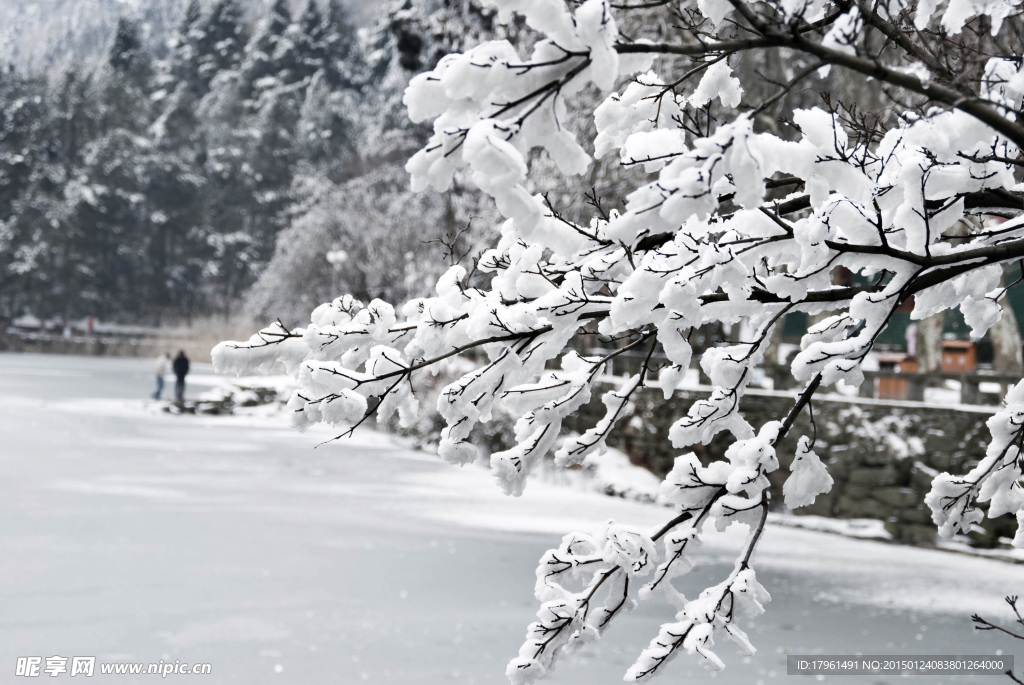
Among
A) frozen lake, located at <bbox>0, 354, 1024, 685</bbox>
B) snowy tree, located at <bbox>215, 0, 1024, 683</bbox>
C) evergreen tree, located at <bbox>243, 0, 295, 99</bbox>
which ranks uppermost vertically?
evergreen tree, located at <bbox>243, 0, 295, 99</bbox>

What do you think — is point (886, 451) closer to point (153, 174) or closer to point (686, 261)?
point (686, 261)

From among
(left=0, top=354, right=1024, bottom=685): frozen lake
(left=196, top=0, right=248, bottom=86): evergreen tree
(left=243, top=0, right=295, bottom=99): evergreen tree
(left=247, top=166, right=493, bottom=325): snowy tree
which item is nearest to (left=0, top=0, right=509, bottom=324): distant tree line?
(left=243, top=0, right=295, bottom=99): evergreen tree

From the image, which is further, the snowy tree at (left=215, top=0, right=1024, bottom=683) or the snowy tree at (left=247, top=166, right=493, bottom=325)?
the snowy tree at (left=247, top=166, right=493, bottom=325)

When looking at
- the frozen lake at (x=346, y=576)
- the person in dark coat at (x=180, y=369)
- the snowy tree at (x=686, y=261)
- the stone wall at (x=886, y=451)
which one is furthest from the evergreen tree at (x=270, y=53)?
the snowy tree at (x=686, y=261)

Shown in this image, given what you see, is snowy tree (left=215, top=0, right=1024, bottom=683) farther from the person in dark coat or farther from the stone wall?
the person in dark coat

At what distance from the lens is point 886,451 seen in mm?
14719

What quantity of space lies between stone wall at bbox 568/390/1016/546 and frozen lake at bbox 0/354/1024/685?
1.08 meters

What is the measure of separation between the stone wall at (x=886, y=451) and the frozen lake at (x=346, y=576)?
1081 mm

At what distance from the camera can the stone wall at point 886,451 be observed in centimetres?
1420

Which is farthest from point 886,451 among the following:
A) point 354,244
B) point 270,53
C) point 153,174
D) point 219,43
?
point 219,43

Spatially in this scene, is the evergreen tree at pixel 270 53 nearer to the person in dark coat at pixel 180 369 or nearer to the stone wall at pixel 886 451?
the person in dark coat at pixel 180 369

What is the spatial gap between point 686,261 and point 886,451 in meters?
13.1

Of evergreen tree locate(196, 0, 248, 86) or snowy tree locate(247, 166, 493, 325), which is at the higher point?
evergreen tree locate(196, 0, 248, 86)

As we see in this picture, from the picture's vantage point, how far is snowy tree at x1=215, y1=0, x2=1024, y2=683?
2.13 metres
